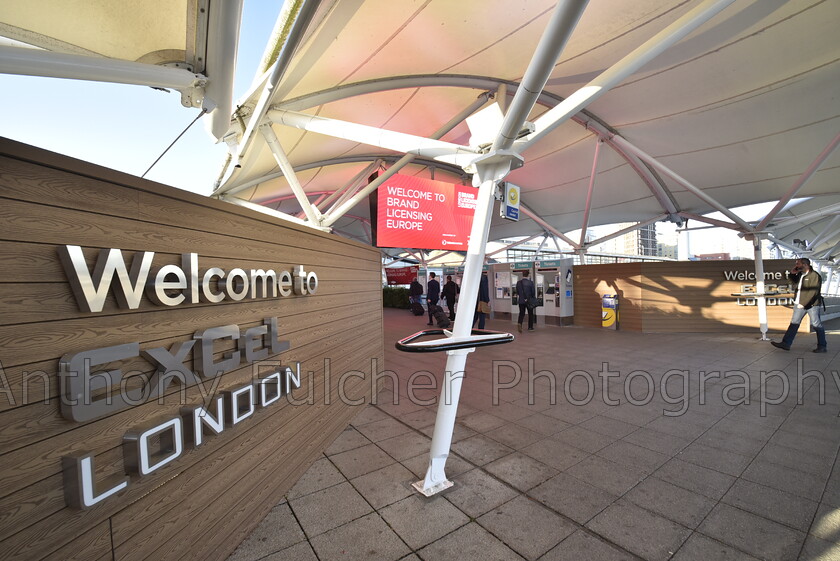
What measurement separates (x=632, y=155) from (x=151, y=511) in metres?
13.2

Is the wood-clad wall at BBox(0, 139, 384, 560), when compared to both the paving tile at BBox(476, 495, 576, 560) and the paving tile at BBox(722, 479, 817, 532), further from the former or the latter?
the paving tile at BBox(722, 479, 817, 532)

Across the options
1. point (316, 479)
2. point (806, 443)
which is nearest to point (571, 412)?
point (806, 443)

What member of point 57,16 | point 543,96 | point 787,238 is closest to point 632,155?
point 543,96

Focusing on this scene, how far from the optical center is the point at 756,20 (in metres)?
5.31

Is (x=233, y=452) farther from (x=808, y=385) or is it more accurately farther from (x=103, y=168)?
(x=808, y=385)

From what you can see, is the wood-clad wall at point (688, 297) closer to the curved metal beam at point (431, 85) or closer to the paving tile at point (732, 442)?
the curved metal beam at point (431, 85)

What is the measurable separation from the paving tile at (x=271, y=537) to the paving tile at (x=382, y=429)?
1.35 metres

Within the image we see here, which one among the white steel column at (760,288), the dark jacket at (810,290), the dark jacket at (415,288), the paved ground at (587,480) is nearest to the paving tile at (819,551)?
the paved ground at (587,480)

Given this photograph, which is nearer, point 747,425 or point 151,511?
point 151,511

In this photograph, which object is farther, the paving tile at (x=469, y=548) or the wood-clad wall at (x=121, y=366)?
the paving tile at (x=469, y=548)

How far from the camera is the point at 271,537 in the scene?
2391mm

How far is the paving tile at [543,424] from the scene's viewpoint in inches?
158

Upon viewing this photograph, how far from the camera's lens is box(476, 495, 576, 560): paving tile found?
229cm

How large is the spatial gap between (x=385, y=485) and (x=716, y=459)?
300 centimetres
